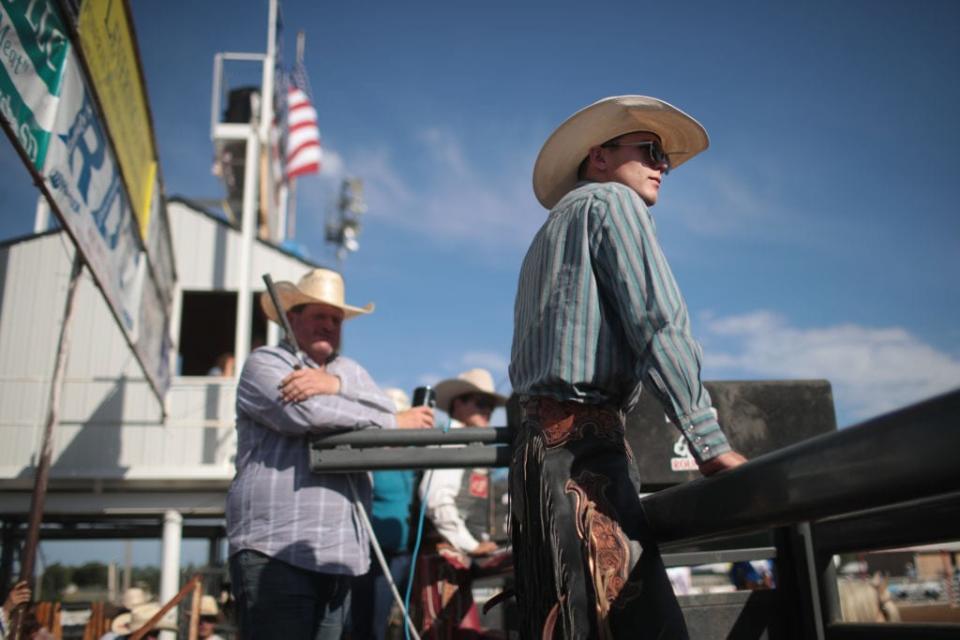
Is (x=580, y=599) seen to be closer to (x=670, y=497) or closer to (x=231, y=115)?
(x=670, y=497)

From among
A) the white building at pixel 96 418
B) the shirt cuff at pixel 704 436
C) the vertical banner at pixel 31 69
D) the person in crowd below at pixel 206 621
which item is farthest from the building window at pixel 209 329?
the shirt cuff at pixel 704 436

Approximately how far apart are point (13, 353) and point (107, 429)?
69.8 inches

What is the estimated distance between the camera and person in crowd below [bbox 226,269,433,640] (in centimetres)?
267

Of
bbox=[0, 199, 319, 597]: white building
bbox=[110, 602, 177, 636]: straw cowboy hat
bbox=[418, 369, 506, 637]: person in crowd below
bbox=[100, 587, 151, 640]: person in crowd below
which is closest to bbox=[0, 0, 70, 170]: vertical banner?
bbox=[418, 369, 506, 637]: person in crowd below

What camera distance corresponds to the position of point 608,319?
1.68 m

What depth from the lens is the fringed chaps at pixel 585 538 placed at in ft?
4.72

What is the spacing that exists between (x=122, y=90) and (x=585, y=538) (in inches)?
237

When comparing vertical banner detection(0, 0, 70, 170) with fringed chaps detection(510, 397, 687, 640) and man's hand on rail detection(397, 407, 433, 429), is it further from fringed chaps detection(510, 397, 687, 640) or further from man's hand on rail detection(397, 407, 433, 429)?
fringed chaps detection(510, 397, 687, 640)

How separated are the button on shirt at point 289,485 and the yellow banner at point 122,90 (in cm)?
316

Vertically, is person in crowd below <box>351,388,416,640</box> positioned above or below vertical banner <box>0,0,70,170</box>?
below

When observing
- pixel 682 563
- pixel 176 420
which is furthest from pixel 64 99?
pixel 176 420

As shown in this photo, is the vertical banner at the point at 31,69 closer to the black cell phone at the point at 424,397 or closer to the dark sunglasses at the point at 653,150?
the black cell phone at the point at 424,397

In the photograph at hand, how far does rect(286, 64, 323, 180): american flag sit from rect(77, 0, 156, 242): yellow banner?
10.0 meters

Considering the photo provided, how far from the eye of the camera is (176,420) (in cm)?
1198
